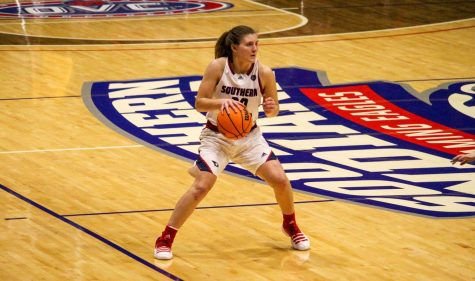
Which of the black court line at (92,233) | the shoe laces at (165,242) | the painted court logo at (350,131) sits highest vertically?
the shoe laces at (165,242)

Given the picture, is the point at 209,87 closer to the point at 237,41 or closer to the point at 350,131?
the point at 237,41

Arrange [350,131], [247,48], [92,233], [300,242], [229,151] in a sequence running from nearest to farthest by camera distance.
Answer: [247,48] → [229,151] → [300,242] → [92,233] → [350,131]

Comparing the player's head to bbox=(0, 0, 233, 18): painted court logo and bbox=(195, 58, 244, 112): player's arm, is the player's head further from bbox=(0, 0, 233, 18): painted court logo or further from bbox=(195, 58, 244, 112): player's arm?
bbox=(0, 0, 233, 18): painted court logo

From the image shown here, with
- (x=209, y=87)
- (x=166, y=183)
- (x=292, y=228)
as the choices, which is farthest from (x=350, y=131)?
(x=209, y=87)

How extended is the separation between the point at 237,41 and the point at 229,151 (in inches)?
30.8

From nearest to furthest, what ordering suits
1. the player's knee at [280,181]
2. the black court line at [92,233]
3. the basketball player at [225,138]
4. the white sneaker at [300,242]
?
the black court line at [92,233]
the basketball player at [225,138]
the player's knee at [280,181]
the white sneaker at [300,242]

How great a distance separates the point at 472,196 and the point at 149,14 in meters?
10.2

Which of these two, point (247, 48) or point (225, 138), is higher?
point (247, 48)

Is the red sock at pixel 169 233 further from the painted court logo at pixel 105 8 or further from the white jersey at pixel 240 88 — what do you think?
the painted court logo at pixel 105 8

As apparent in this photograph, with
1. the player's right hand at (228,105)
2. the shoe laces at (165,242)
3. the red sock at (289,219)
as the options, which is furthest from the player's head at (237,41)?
the shoe laces at (165,242)

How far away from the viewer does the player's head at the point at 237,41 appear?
26.6ft

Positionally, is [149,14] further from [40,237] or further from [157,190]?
[40,237]

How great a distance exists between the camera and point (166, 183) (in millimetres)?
10383

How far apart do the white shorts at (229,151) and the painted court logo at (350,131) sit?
1756mm
